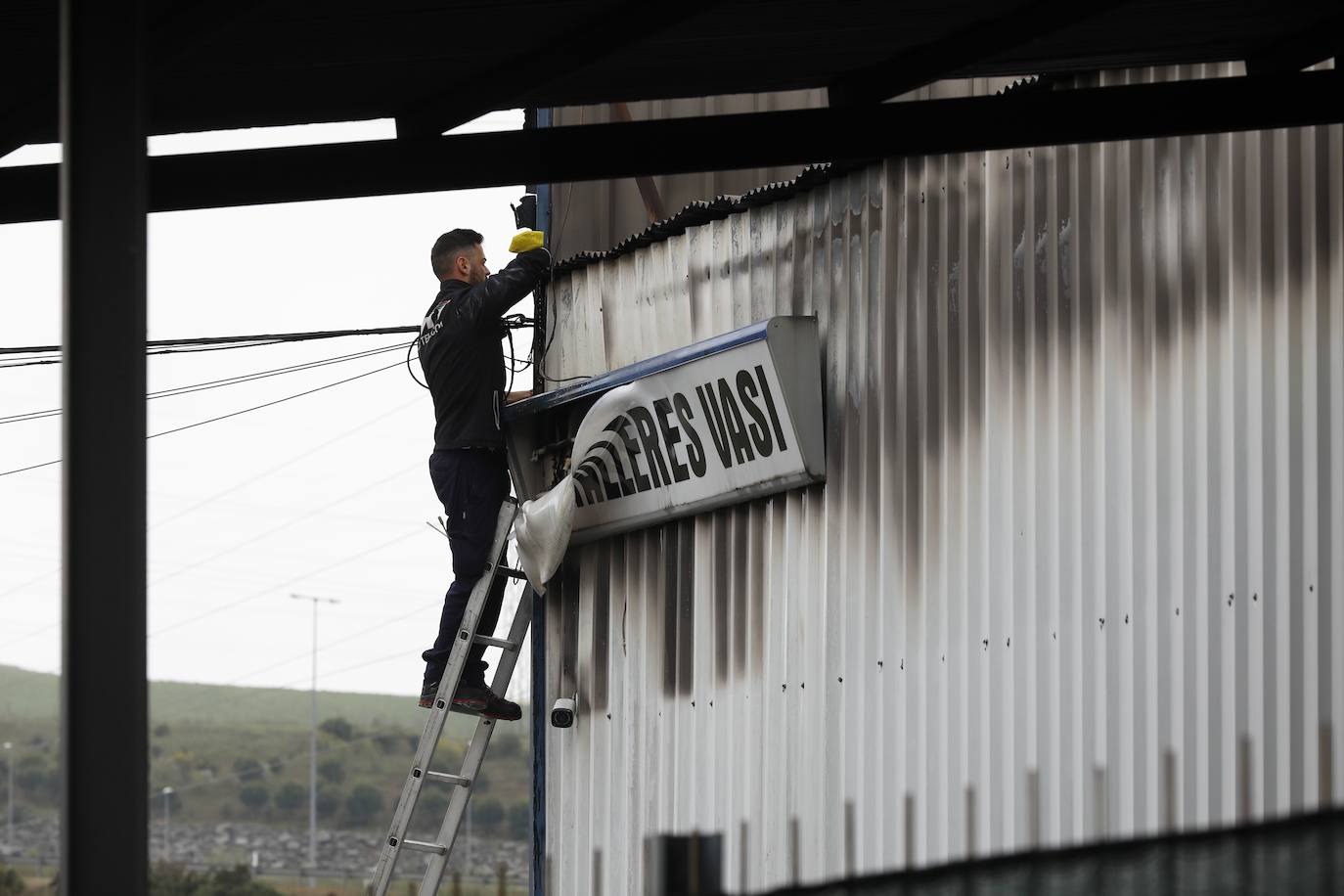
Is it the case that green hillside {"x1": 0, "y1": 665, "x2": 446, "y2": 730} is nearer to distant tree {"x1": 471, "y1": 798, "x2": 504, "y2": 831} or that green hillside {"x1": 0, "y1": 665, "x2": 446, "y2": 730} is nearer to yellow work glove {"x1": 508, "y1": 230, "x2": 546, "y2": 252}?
distant tree {"x1": 471, "y1": 798, "x2": 504, "y2": 831}

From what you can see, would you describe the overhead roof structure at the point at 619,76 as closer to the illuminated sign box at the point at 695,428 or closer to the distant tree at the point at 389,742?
the illuminated sign box at the point at 695,428

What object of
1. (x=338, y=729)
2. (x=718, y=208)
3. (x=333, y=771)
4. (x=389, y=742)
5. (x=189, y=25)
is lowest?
(x=333, y=771)

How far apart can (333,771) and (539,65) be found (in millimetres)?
112755

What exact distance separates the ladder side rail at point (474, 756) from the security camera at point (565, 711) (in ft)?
1.29

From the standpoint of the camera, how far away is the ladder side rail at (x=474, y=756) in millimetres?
9859

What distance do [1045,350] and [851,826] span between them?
247cm

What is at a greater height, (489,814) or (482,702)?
(482,702)

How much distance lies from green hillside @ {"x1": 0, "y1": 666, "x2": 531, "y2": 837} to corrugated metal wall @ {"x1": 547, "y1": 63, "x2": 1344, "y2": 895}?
95.5 m

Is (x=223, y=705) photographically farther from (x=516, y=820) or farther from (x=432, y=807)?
(x=516, y=820)

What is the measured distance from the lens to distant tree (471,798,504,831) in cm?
10762

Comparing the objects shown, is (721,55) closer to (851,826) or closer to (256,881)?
(851,826)

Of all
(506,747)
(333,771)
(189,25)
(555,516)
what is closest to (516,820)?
(506,747)

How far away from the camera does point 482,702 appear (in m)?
9.96

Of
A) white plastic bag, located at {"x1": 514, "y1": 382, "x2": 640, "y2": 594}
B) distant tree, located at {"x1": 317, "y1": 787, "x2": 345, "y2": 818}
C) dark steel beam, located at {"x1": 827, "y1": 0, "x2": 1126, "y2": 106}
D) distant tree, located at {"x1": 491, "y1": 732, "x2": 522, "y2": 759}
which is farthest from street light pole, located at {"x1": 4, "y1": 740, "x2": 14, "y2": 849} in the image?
dark steel beam, located at {"x1": 827, "y1": 0, "x2": 1126, "y2": 106}
